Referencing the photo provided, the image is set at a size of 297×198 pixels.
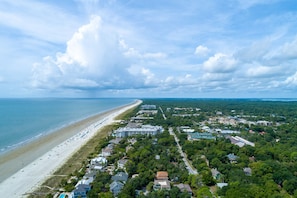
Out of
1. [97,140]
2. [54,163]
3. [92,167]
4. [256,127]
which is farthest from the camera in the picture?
[256,127]

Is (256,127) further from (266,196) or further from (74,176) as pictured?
(74,176)

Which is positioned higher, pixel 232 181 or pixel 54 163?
pixel 232 181

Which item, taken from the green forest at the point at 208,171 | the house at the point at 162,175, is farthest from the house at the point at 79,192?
the house at the point at 162,175

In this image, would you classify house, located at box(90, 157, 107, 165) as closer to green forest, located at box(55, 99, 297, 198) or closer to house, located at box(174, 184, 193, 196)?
green forest, located at box(55, 99, 297, 198)

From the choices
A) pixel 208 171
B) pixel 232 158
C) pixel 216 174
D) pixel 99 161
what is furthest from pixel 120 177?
pixel 232 158

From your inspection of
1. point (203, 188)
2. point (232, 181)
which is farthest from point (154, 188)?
point (232, 181)

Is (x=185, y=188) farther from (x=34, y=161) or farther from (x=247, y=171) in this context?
(x=34, y=161)

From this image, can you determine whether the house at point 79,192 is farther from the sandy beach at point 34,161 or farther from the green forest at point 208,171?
the sandy beach at point 34,161

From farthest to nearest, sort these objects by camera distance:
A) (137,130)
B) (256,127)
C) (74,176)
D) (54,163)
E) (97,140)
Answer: (256,127) < (137,130) < (97,140) < (54,163) < (74,176)
